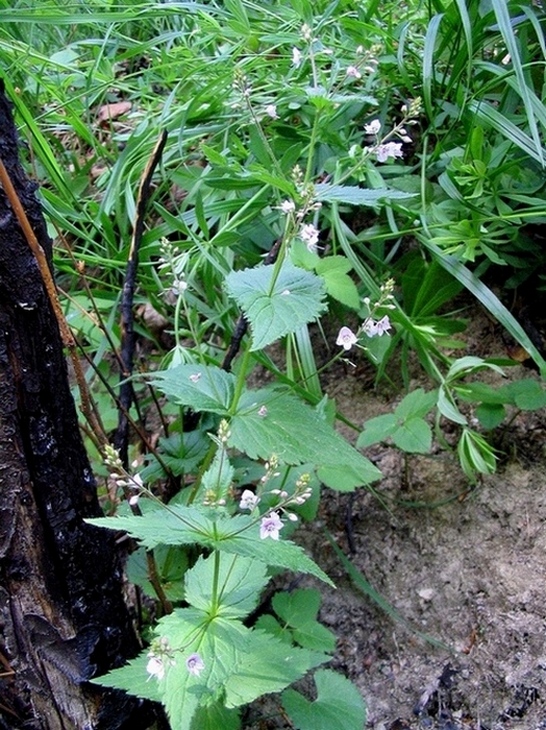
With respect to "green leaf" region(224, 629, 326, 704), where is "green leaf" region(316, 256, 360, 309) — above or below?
above

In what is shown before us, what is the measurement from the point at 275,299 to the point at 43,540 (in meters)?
0.45

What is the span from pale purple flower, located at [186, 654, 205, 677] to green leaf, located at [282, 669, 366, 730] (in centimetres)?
31

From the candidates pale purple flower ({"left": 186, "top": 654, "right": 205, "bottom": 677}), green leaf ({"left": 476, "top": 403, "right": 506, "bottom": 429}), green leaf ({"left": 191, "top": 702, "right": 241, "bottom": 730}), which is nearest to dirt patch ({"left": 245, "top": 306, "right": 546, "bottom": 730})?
green leaf ({"left": 476, "top": 403, "right": 506, "bottom": 429})

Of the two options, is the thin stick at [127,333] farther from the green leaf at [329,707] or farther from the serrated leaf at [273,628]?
the green leaf at [329,707]

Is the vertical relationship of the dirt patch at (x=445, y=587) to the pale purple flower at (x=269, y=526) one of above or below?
below

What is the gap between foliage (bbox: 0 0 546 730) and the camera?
808mm

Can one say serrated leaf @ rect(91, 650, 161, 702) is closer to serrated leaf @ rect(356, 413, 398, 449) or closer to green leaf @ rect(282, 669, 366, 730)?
green leaf @ rect(282, 669, 366, 730)

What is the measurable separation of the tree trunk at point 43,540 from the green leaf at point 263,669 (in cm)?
26

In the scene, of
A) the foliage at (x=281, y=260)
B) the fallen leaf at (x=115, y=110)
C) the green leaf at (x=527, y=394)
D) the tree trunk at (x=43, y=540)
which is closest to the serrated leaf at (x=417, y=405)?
the foliage at (x=281, y=260)

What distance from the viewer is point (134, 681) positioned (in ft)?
2.63

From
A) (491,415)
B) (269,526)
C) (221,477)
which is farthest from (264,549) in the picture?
(491,415)

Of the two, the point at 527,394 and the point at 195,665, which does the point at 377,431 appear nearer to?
the point at 527,394

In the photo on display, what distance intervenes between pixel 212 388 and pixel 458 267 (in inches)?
Answer: 23.2

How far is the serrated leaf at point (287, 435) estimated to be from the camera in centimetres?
80
